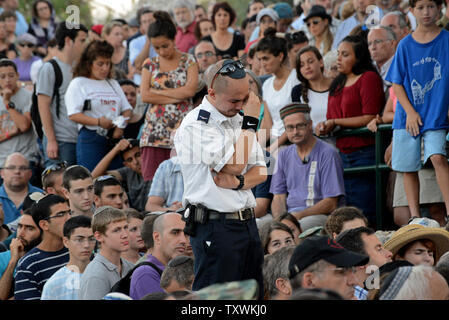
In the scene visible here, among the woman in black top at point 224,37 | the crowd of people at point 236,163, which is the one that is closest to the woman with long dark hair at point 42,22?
the crowd of people at point 236,163

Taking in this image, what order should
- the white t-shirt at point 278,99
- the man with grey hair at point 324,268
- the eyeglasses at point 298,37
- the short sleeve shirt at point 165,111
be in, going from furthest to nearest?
the eyeglasses at point 298,37
the short sleeve shirt at point 165,111
the white t-shirt at point 278,99
the man with grey hair at point 324,268

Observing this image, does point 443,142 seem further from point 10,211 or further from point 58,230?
point 10,211

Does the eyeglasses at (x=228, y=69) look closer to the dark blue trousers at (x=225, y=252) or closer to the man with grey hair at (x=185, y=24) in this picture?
the dark blue trousers at (x=225, y=252)

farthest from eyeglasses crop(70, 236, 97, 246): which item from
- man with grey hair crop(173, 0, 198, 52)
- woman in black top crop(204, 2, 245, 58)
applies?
man with grey hair crop(173, 0, 198, 52)

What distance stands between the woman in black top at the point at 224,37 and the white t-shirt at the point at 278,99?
2.56m

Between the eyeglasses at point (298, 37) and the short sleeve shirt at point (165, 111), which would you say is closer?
the short sleeve shirt at point (165, 111)

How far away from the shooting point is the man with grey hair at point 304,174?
8.52 m

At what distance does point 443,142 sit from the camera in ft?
25.5

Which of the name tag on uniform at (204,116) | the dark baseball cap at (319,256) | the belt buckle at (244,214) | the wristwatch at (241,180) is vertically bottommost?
the dark baseball cap at (319,256)

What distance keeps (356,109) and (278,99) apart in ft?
3.35

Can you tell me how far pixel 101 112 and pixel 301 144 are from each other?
9.22ft

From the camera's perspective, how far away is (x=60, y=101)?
10766 millimetres

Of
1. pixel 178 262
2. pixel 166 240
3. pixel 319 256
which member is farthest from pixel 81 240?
pixel 319 256
